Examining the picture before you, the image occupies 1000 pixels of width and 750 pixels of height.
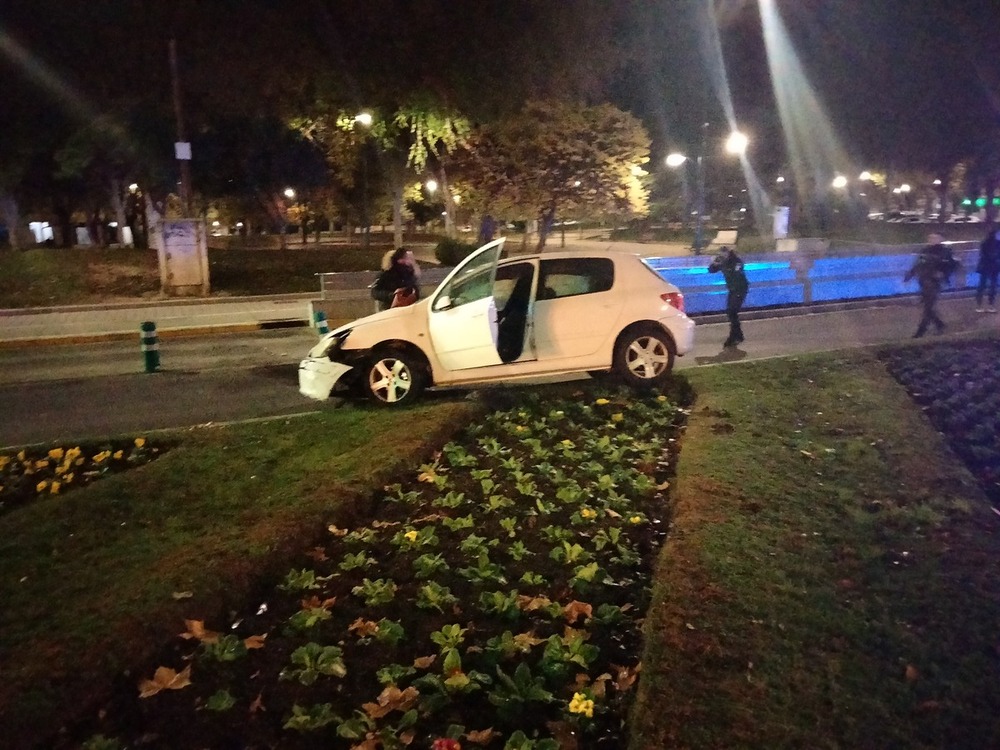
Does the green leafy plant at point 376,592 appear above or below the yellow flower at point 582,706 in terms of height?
above

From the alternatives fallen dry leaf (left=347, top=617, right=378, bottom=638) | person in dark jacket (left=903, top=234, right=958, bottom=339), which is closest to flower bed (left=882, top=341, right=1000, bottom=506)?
person in dark jacket (left=903, top=234, right=958, bottom=339)

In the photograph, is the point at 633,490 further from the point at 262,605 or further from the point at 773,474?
the point at 262,605

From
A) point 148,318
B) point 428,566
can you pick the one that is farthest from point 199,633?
point 148,318

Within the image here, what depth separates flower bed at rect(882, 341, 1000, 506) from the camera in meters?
7.17

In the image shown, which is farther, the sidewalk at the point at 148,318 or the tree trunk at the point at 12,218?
the tree trunk at the point at 12,218

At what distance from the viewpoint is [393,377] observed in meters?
9.10

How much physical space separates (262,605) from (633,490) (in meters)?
2.91

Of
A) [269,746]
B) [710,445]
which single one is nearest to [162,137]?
[710,445]

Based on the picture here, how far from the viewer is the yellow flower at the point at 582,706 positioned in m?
3.82

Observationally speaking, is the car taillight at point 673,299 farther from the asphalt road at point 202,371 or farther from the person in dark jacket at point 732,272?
the person in dark jacket at point 732,272

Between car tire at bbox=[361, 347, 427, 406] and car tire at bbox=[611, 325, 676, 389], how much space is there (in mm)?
2151

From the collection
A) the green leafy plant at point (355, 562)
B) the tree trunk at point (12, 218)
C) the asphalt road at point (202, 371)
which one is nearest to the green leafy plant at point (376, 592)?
the green leafy plant at point (355, 562)

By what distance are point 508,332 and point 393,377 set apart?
1271 millimetres

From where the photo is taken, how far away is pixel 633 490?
261 inches
